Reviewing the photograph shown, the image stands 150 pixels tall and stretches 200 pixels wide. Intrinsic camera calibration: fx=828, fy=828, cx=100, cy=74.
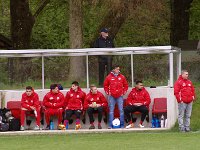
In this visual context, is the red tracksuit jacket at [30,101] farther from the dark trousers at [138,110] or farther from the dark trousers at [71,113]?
the dark trousers at [138,110]

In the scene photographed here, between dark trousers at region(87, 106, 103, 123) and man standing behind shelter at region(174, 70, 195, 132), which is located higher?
man standing behind shelter at region(174, 70, 195, 132)

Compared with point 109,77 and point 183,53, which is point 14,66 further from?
point 183,53

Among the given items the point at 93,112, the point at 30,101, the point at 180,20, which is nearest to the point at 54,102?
the point at 30,101

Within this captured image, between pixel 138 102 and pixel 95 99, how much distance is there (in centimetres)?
125

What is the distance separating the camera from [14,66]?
24953mm

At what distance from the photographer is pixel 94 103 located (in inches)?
939

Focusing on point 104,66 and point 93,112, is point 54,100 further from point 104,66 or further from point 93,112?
point 104,66

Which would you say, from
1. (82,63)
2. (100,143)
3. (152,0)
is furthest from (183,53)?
(100,143)

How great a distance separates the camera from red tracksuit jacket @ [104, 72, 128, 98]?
77.9 feet

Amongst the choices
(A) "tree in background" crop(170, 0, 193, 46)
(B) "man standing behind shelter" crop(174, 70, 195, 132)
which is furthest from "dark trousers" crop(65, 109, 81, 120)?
(A) "tree in background" crop(170, 0, 193, 46)

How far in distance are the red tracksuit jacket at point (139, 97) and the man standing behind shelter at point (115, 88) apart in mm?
231

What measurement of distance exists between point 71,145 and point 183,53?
1863 cm

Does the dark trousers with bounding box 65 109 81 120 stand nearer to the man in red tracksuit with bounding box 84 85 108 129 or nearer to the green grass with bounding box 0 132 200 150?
the man in red tracksuit with bounding box 84 85 108 129

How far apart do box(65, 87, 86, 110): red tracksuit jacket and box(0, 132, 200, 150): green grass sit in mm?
1324
